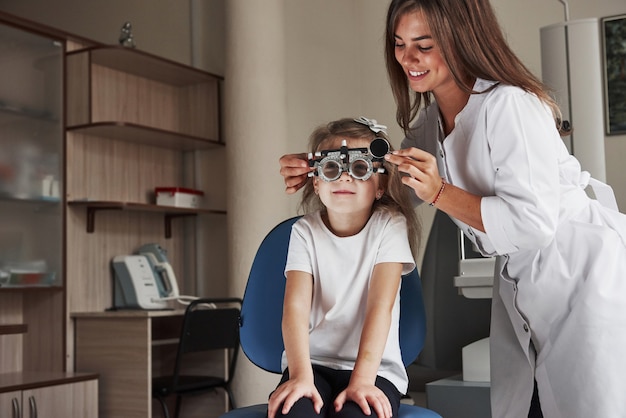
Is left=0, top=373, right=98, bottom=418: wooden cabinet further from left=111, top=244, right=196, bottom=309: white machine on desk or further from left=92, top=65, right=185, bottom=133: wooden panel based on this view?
left=92, top=65, right=185, bottom=133: wooden panel

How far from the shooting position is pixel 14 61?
3648mm

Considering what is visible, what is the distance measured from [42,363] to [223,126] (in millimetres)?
1675

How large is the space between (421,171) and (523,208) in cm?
17

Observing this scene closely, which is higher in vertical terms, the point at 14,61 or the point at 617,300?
the point at 14,61

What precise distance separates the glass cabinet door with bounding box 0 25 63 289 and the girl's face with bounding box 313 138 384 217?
239 cm

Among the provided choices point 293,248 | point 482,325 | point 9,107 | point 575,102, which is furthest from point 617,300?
point 9,107

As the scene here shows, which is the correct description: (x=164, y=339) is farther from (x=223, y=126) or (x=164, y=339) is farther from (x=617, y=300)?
(x=617, y=300)

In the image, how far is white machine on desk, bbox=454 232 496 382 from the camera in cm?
210

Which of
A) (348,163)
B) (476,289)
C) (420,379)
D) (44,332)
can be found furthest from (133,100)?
(348,163)

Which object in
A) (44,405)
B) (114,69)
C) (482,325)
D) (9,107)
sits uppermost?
(114,69)

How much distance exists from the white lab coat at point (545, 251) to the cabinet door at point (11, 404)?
2270 millimetres

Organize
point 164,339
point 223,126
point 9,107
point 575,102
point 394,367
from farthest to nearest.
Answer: point 223,126 → point 164,339 → point 9,107 → point 575,102 → point 394,367

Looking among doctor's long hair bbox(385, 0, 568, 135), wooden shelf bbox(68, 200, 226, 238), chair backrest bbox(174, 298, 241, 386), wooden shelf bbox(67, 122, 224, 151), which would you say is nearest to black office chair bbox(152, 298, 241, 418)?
chair backrest bbox(174, 298, 241, 386)

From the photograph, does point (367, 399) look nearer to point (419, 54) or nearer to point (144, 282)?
point (419, 54)
